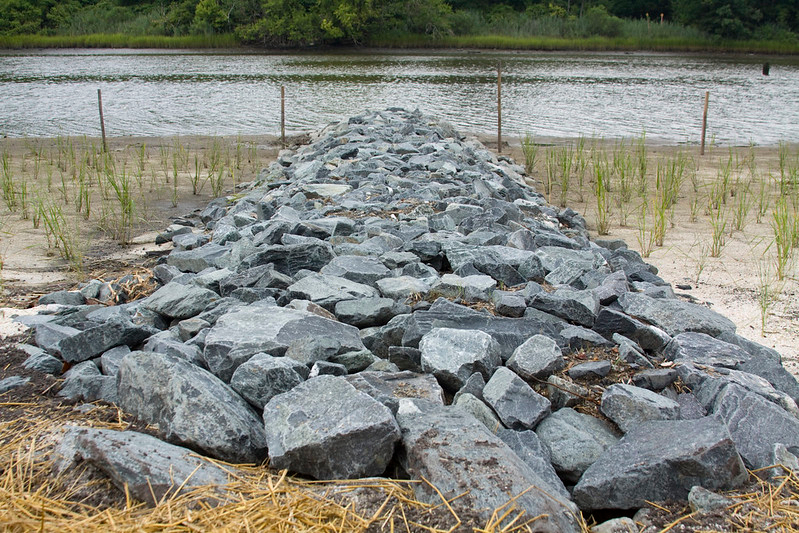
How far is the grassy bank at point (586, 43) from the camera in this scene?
34.7m

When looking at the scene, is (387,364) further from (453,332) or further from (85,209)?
(85,209)

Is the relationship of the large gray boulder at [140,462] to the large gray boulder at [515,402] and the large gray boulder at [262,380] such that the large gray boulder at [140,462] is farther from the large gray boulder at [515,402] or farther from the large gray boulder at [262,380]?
the large gray boulder at [515,402]

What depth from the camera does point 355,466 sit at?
1.96m

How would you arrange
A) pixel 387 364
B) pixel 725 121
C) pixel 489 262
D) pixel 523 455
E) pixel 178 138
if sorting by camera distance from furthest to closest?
pixel 725 121 → pixel 178 138 → pixel 489 262 → pixel 387 364 → pixel 523 455

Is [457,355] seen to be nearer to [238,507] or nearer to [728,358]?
[238,507]

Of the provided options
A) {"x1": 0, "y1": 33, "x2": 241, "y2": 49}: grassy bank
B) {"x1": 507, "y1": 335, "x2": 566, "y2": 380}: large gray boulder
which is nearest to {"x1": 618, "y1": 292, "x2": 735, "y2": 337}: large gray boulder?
{"x1": 507, "y1": 335, "x2": 566, "y2": 380}: large gray boulder

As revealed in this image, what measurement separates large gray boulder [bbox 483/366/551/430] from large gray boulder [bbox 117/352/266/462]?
853 mm

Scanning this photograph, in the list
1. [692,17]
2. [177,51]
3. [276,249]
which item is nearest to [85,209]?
[276,249]

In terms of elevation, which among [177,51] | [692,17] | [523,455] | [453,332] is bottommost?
[523,455]

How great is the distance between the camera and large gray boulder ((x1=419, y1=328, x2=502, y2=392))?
2561mm

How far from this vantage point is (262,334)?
272 cm

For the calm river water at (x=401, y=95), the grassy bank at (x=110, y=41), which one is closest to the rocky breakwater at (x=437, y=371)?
the calm river water at (x=401, y=95)

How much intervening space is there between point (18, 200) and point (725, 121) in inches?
535

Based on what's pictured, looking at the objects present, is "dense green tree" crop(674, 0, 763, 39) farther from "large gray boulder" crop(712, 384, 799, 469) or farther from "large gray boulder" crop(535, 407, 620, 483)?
"large gray boulder" crop(535, 407, 620, 483)
